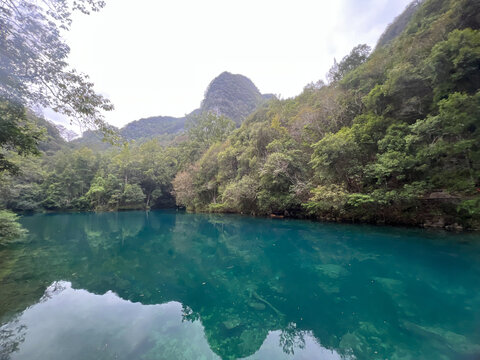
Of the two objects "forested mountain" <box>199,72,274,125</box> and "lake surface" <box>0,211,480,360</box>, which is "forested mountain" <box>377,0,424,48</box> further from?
"forested mountain" <box>199,72,274,125</box>

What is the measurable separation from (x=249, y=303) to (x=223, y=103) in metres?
81.7

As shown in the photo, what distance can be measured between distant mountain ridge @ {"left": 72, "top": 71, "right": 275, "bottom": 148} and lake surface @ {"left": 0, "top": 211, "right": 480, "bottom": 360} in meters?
65.4

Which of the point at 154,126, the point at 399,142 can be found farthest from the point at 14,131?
the point at 154,126

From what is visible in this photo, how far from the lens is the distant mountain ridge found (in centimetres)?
7638

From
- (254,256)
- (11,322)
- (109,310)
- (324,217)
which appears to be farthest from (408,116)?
(11,322)

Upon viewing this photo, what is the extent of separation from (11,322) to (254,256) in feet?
20.5

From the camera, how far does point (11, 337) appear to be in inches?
127

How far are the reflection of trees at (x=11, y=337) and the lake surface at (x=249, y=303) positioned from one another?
17 millimetres

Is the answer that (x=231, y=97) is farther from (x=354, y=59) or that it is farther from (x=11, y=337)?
(x=11, y=337)

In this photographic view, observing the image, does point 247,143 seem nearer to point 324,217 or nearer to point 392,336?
point 324,217

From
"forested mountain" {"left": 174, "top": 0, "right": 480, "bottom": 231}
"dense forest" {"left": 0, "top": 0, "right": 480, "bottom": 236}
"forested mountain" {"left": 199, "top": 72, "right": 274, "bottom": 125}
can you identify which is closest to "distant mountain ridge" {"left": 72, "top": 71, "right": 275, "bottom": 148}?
"forested mountain" {"left": 199, "top": 72, "right": 274, "bottom": 125}

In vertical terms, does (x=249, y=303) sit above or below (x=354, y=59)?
below

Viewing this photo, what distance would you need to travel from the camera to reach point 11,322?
366 cm

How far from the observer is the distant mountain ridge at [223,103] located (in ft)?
251
